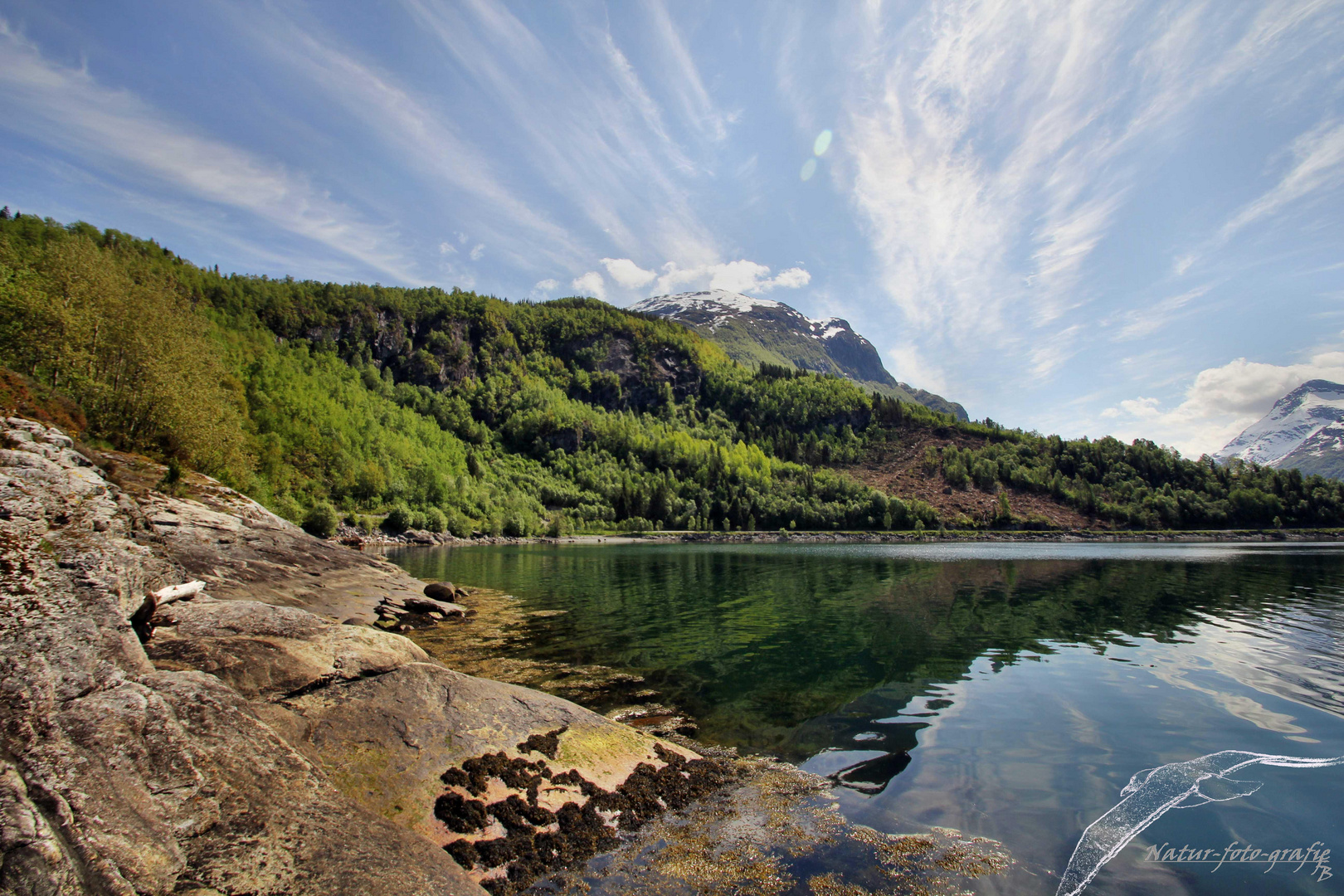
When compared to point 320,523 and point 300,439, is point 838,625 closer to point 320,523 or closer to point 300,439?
point 320,523

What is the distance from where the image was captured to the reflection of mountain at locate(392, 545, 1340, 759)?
1584 cm

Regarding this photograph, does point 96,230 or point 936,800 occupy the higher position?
point 96,230

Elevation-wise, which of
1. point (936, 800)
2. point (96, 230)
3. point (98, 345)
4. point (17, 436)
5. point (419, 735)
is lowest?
point (936, 800)

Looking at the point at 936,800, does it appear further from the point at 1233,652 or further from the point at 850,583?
the point at 850,583

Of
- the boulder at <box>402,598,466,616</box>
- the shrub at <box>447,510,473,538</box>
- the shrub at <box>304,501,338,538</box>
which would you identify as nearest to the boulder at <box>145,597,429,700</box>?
the boulder at <box>402,598,466,616</box>

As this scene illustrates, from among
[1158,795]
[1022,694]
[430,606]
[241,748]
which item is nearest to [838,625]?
[1022,694]

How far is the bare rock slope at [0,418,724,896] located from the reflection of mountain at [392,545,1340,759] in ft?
17.8

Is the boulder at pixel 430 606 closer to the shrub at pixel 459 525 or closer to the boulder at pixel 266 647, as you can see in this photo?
the boulder at pixel 266 647

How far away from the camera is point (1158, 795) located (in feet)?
35.4

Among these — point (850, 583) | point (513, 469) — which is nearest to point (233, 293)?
point (513, 469)

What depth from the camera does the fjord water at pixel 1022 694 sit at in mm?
9672

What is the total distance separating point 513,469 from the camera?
636ft

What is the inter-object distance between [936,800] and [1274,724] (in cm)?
1197

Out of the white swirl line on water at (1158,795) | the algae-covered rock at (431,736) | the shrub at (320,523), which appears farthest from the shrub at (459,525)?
the white swirl line on water at (1158,795)
